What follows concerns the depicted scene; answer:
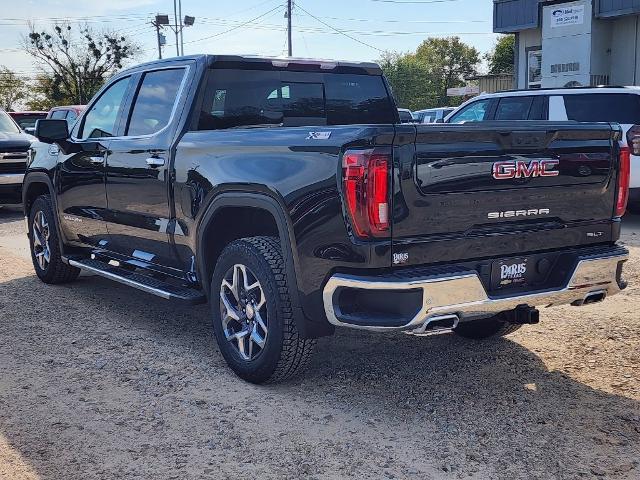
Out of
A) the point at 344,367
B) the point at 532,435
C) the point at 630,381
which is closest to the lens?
the point at 532,435

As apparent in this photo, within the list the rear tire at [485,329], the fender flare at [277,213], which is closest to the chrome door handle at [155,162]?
the fender flare at [277,213]

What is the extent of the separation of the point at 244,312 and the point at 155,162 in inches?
53.0

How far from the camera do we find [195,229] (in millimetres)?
4676

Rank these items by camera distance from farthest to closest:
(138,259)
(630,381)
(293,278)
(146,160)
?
(138,259) < (146,160) < (630,381) < (293,278)

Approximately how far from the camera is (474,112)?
36.7 ft

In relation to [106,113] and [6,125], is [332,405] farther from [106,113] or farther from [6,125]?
[6,125]

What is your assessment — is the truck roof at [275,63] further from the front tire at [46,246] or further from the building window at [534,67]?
the building window at [534,67]

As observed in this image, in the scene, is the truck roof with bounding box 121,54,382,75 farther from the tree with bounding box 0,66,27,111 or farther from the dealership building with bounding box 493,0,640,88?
the tree with bounding box 0,66,27,111

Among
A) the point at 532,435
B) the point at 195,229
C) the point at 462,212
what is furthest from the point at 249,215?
the point at 532,435

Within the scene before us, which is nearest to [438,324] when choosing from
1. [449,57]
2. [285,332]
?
[285,332]

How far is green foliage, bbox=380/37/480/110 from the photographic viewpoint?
8112 centimetres

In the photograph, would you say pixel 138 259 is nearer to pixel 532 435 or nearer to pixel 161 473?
pixel 161 473

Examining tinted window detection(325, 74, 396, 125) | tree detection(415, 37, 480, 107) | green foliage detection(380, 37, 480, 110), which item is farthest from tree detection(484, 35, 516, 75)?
tinted window detection(325, 74, 396, 125)

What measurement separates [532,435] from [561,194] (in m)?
1.29
